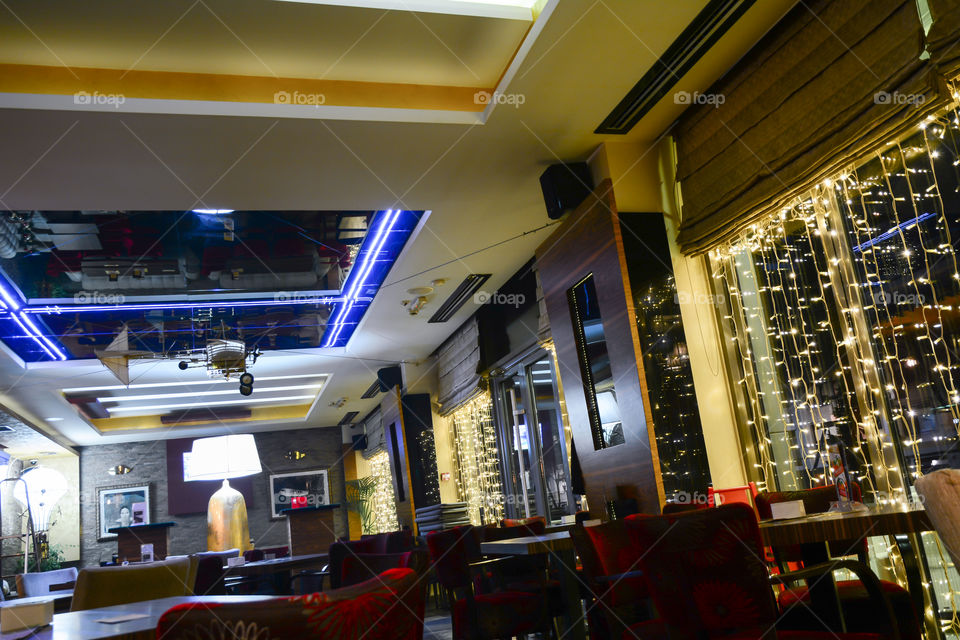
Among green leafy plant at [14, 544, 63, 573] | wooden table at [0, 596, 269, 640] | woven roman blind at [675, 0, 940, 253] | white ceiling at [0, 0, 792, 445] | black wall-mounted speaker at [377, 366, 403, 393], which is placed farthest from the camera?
green leafy plant at [14, 544, 63, 573]

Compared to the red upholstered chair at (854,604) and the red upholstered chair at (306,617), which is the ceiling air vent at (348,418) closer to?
the red upholstered chair at (854,604)

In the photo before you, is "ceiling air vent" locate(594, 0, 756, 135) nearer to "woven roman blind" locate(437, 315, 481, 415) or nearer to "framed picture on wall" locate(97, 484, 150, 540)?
"woven roman blind" locate(437, 315, 481, 415)

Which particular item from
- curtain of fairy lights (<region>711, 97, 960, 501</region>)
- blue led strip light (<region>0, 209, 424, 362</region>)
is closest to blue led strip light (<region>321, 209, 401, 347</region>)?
blue led strip light (<region>0, 209, 424, 362</region>)

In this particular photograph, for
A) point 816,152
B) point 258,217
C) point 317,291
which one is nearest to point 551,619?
point 816,152

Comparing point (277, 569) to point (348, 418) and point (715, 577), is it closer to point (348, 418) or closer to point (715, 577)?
point (715, 577)

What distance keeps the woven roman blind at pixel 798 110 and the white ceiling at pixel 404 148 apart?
21 cm

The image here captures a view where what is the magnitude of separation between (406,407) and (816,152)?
769 centimetres

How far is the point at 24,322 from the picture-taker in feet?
24.3

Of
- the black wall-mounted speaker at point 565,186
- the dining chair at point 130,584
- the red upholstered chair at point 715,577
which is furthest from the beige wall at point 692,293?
the dining chair at point 130,584

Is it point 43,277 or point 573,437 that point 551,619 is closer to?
point 573,437

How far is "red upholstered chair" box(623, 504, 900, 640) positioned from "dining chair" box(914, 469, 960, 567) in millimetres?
746

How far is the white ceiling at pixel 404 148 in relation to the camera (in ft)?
12.6

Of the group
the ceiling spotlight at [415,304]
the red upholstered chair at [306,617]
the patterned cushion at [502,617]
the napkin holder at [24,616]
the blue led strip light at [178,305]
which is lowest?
the patterned cushion at [502,617]

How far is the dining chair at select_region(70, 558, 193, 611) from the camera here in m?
2.70
